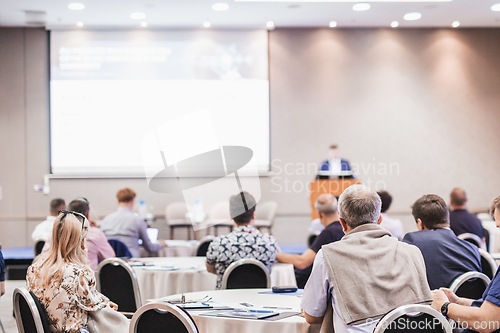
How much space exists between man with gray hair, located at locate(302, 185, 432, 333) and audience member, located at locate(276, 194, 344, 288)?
Answer: 1389 mm

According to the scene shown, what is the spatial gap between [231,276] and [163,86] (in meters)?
6.35

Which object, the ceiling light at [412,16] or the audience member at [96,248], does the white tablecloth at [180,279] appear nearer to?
the audience member at [96,248]

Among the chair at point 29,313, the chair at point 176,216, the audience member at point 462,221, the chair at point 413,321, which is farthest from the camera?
the chair at point 176,216

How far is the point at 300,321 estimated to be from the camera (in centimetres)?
242

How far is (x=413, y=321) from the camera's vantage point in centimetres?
204

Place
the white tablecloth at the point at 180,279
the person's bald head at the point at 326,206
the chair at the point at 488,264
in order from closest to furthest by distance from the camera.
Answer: the chair at the point at 488,264 < the person's bald head at the point at 326,206 < the white tablecloth at the point at 180,279

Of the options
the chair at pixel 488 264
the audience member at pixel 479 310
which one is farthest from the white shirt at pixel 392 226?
the audience member at pixel 479 310

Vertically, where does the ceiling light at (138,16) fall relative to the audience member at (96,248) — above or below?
above

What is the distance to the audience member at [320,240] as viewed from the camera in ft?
12.3

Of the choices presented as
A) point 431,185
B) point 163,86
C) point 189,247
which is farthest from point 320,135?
point 189,247

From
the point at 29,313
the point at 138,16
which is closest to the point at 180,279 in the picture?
the point at 29,313

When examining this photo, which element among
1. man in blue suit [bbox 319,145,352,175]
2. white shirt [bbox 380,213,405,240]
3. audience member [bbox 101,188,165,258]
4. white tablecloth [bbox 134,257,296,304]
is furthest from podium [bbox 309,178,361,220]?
white tablecloth [bbox 134,257,296,304]

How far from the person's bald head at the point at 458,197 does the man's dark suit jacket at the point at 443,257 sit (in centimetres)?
286

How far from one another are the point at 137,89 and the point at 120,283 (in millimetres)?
5991
